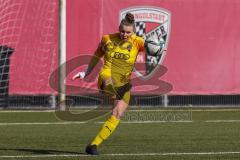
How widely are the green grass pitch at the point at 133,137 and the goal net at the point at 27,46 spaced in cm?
90

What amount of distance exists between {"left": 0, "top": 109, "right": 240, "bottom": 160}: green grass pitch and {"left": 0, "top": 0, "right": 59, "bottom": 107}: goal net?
2.97ft

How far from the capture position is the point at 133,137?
12445 millimetres

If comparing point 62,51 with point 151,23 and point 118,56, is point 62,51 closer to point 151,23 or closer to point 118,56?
point 151,23

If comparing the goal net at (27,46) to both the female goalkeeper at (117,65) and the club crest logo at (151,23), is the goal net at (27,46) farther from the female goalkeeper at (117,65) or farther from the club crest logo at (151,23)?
the female goalkeeper at (117,65)

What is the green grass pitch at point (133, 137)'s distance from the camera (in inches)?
394

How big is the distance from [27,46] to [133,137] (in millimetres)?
6981

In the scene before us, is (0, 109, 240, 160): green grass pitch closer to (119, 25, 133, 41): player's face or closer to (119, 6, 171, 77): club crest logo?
(119, 25, 133, 41): player's face

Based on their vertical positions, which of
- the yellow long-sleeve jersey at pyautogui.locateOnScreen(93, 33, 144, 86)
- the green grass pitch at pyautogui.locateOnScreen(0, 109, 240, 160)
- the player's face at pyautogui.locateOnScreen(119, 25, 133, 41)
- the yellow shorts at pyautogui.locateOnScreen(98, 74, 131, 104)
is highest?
the player's face at pyautogui.locateOnScreen(119, 25, 133, 41)

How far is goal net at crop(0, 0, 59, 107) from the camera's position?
18.6 m

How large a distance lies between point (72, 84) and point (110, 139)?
701 cm

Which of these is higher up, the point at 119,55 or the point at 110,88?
the point at 119,55

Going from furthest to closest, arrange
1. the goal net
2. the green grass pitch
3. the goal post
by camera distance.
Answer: the goal net, the goal post, the green grass pitch

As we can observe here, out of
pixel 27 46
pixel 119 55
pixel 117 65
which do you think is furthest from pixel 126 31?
pixel 27 46

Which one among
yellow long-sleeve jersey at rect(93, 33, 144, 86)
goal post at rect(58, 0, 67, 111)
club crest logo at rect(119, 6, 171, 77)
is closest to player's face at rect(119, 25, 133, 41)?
yellow long-sleeve jersey at rect(93, 33, 144, 86)
